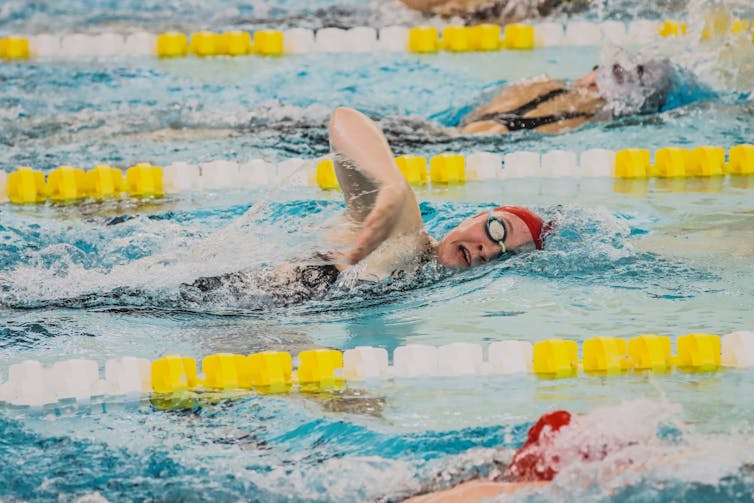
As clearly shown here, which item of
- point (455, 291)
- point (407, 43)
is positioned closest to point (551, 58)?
point (407, 43)

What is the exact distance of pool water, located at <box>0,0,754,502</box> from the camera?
2967 mm

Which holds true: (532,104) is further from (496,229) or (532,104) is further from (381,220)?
(381,220)

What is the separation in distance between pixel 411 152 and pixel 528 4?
3.26 metres

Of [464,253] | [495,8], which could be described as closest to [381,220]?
[464,253]

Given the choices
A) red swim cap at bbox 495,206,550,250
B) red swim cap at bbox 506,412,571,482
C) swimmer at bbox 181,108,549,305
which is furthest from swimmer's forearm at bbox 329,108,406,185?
red swim cap at bbox 506,412,571,482

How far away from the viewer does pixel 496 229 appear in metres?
4.17

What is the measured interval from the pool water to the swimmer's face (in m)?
0.07

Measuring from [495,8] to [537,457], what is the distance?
654 centimetres

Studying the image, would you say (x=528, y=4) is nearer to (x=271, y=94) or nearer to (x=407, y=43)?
(x=407, y=43)

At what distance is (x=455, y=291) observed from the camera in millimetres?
4238

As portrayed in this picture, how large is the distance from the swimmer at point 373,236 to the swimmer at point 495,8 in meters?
4.68

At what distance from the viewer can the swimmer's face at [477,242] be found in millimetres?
4184

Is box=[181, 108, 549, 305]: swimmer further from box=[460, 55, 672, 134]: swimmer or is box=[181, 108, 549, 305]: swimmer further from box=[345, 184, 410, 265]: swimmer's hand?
box=[460, 55, 672, 134]: swimmer

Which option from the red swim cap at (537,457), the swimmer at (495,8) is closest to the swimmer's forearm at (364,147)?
the red swim cap at (537,457)
